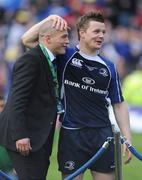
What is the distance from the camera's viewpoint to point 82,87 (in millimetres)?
8914

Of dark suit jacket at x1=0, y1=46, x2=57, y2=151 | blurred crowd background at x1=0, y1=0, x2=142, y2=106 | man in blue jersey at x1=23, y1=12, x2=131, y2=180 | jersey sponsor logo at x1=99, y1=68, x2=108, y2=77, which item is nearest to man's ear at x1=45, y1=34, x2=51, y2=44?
dark suit jacket at x1=0, y1=46, x2=57, y2=151

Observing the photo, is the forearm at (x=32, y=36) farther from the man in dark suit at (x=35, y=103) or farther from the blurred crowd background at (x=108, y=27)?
the blurred crowd background at (x=108, y=27)

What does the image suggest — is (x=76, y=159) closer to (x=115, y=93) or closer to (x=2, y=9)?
(x=115, y=93)

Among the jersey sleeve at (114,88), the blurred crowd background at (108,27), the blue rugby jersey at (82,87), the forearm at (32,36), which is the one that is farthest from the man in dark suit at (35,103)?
the blurred crowd background at (108,27)

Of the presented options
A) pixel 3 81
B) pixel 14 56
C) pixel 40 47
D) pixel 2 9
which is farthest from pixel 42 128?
pixel 2 9

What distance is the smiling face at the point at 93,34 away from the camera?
8.84 metres

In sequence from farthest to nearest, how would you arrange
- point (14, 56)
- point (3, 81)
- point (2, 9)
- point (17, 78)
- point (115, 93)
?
point (2, 9) < point (14, 56) < point (3, 81) < point (115, 93) < point (17, 78)

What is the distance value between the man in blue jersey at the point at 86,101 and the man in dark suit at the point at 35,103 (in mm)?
262

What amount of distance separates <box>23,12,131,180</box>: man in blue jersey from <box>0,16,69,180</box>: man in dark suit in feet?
0.86

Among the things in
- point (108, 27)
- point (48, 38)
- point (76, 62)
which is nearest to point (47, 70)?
point (48, 38)

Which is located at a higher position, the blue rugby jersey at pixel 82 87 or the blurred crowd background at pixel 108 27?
the blurred crowd background at pixel 108 27

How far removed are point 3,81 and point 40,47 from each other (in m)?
8.61

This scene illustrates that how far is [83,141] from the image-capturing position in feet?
29.3

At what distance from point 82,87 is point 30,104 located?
640mm
